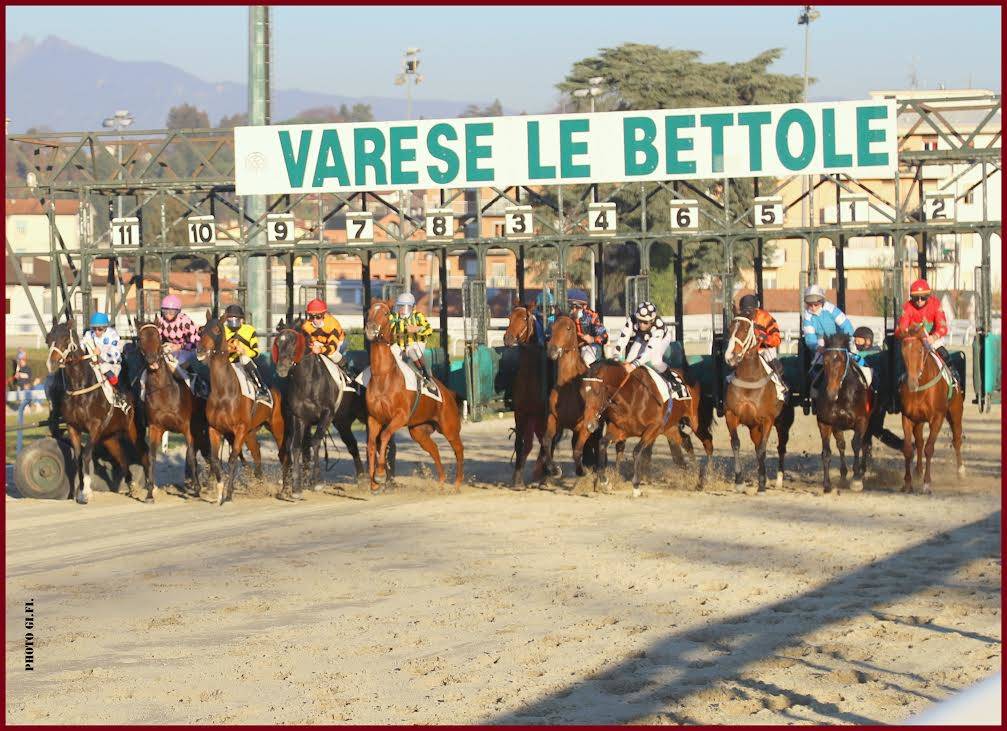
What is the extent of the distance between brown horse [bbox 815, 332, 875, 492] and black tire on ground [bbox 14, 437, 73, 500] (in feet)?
26.8

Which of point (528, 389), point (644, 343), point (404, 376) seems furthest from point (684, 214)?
point (404, 376)

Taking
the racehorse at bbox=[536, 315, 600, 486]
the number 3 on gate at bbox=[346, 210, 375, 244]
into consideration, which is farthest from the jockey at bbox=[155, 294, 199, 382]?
the racehorse at bbox=[536, 315, 600, 486]

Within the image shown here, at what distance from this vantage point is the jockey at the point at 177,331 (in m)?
17.2

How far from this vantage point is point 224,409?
16281mm

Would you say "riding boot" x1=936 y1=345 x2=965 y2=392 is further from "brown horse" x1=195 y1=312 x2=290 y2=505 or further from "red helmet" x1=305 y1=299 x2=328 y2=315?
"brown horse" x1=195 y1=312 x2=290 y2=505

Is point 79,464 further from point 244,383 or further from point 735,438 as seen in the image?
point 735,438

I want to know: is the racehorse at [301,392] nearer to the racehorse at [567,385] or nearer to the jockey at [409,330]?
the jockey at [409,330]

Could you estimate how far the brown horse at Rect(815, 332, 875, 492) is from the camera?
16219mm

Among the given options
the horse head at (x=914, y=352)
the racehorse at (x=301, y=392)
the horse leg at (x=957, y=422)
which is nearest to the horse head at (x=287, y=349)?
the racehorse at (x=301, y=392)

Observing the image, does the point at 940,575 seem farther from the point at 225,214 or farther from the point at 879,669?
the point at 225,214

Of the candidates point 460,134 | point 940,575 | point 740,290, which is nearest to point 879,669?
point 940,575

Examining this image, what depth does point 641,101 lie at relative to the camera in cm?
5622

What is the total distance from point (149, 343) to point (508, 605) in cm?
647

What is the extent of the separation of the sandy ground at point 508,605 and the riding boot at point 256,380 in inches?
43.7
